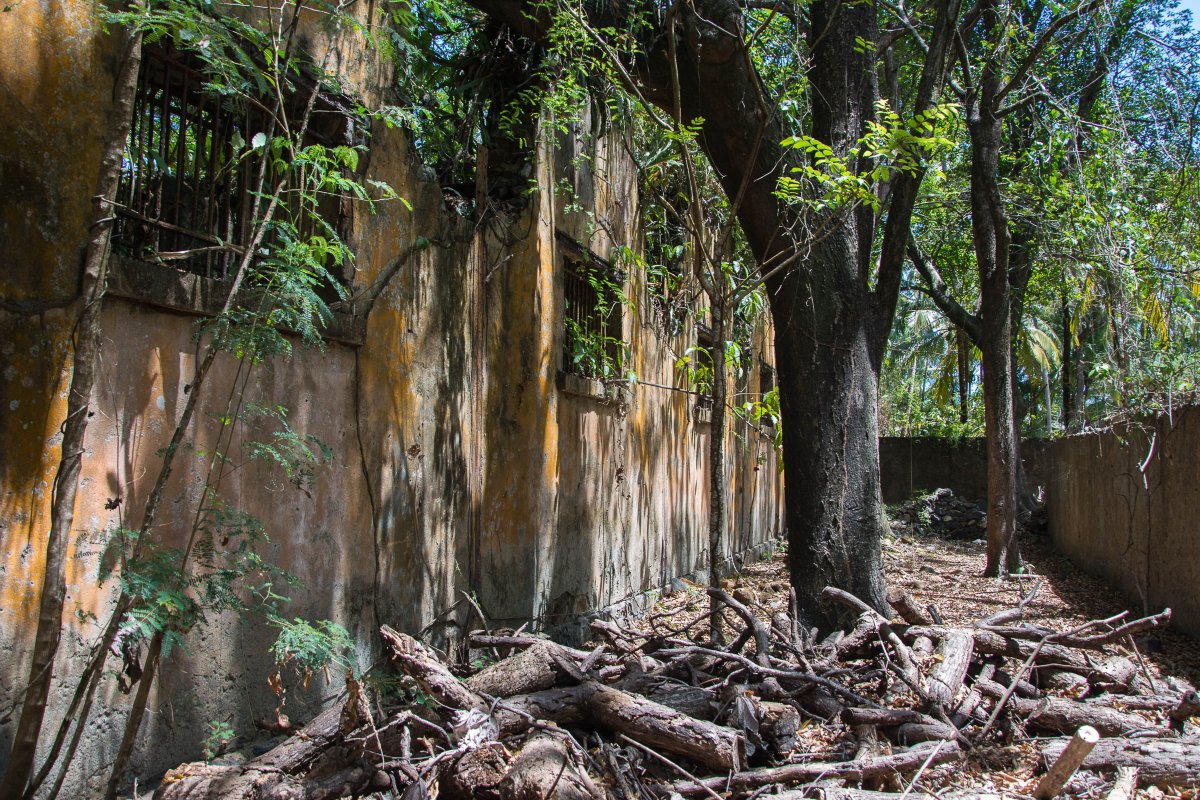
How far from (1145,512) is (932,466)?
13.7 meters

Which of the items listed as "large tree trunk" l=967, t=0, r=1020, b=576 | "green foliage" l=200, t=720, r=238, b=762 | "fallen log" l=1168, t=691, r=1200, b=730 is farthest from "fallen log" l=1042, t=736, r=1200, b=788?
"large tree trunk" l=967, t=0, r=1020, b=576

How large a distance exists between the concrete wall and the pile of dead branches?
56 cm

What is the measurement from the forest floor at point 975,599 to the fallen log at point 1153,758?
0.19ft

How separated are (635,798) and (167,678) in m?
1.86

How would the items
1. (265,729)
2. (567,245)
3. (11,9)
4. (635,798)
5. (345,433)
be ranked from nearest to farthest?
(11,9), (635,798), (265,729), (345,433), (567,245)

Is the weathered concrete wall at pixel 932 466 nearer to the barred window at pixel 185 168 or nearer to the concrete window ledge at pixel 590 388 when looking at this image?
the concrete window ledge at pixel 590 388

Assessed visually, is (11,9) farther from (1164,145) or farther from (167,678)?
(1164,145)

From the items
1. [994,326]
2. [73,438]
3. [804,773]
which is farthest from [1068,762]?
[994,326]

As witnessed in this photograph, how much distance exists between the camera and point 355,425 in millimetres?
4223

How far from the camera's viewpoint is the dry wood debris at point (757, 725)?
10.1ft

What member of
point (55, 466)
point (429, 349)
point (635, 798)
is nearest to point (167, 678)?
point (55, 466)

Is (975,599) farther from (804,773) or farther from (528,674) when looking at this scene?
(528,674)

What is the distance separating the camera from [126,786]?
2.94 m

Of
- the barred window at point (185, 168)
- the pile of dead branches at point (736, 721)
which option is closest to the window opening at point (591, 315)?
the pile of dead branches at point (736, 721)
